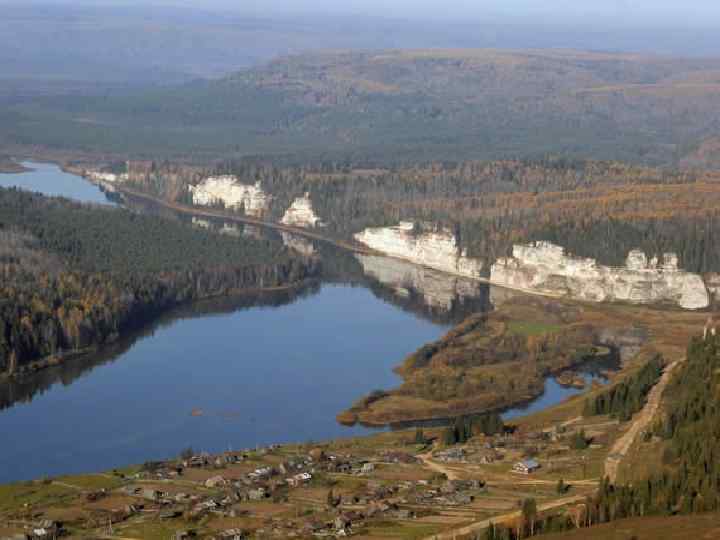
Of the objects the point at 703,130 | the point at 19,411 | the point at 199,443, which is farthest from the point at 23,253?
the point at 703,130

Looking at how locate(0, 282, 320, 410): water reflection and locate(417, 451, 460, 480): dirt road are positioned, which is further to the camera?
locate(0, 282, 320, 410): water reflection

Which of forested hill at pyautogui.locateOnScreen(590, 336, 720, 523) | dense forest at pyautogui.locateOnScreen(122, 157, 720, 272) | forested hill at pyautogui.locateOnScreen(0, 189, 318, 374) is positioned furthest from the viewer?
dense forest at pyautogui.locateOnScreen(122, 157, 720, 272)

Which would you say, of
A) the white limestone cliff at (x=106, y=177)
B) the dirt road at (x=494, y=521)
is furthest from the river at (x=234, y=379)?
the white limestone cliff at (x=106, y=177)

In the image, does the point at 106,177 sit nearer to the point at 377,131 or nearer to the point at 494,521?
the point at 377,131

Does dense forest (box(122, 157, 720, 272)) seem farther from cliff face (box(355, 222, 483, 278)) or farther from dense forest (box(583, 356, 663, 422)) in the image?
dense forest (box(583, 356, 663, 422))

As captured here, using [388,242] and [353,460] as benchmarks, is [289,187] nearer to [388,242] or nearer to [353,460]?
[388,242]

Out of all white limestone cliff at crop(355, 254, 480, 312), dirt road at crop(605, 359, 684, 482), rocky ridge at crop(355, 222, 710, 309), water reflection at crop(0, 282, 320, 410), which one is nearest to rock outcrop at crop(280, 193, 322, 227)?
white limestone cliff at crop(355, 254, 480, 312)
